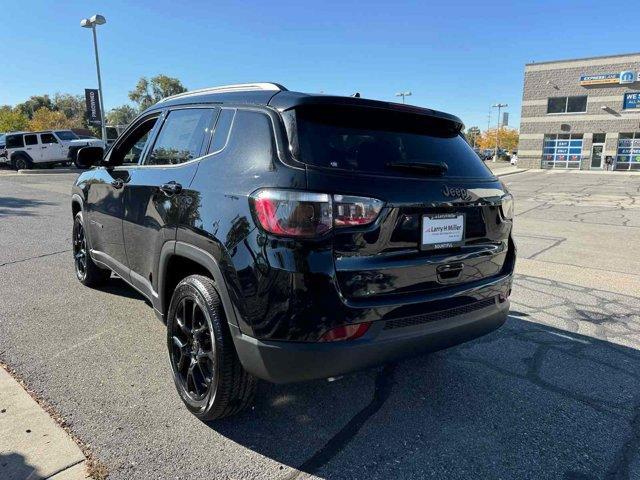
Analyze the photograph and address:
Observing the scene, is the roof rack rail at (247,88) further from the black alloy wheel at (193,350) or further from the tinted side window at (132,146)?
the black alloy wheel at (193,350)

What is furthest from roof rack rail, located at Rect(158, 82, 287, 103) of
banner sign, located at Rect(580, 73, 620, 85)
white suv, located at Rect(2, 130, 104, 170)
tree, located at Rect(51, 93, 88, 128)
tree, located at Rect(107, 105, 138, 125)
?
tree, located at Rect(107, 105, 138, 125)

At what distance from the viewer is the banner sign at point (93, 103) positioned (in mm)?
27000

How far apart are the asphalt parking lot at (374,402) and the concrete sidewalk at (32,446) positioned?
0.11 metres

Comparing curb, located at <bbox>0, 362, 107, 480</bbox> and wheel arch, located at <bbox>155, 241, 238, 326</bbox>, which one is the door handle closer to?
wheel arch, located at <bbox>155, 241, 238, 326</bbox>

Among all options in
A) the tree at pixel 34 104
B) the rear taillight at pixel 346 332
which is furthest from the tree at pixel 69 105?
the rear taillight at pixel 346 332

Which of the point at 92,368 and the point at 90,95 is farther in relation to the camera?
the point at 90,95

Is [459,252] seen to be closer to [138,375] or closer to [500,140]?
[138,375]

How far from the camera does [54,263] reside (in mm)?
6164

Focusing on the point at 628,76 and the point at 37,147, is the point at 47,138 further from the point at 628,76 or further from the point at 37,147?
the point at 628,76

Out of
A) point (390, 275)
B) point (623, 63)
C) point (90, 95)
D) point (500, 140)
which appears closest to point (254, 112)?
point (390, 275)

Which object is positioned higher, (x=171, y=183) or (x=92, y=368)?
(x=171, y=183)

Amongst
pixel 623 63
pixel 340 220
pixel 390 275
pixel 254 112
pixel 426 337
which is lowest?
pixel 426 337

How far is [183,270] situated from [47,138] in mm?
26224

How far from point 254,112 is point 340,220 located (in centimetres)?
85
